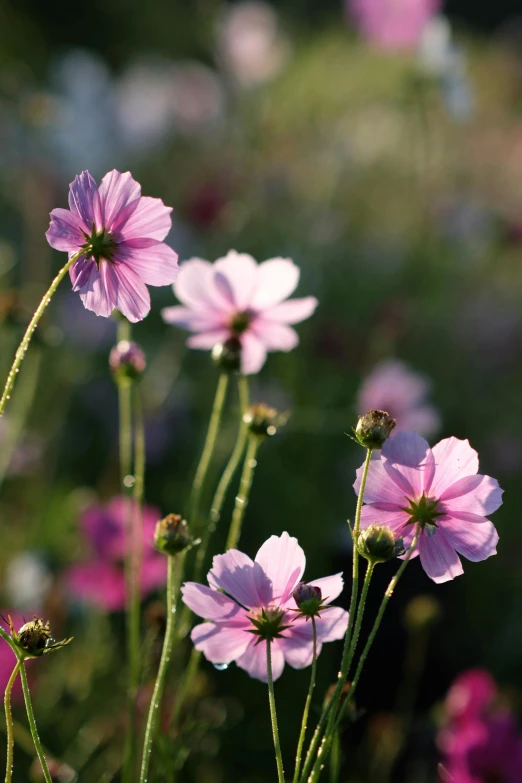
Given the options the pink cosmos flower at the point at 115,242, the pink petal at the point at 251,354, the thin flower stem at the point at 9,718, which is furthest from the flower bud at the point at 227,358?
the thin flower stem at the point at 9,718

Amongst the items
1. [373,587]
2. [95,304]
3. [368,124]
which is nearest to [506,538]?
[373,587]

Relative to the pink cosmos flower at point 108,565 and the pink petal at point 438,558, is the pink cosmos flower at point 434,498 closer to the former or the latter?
the pink petal at point 438,558

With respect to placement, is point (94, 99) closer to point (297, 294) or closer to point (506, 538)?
point (297, 294)

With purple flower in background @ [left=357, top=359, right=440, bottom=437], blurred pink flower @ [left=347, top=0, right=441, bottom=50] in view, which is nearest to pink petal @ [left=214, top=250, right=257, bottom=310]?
purple flower in background @ [left=357, top=359, right=440, bottom=437]

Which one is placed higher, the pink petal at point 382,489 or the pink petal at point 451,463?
the pink petal at point 451,463

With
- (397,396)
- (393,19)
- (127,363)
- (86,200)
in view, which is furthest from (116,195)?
(393,19)

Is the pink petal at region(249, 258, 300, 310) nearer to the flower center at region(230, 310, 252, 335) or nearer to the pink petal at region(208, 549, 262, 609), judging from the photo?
the flower center at region(230, 310, 252, 335)
